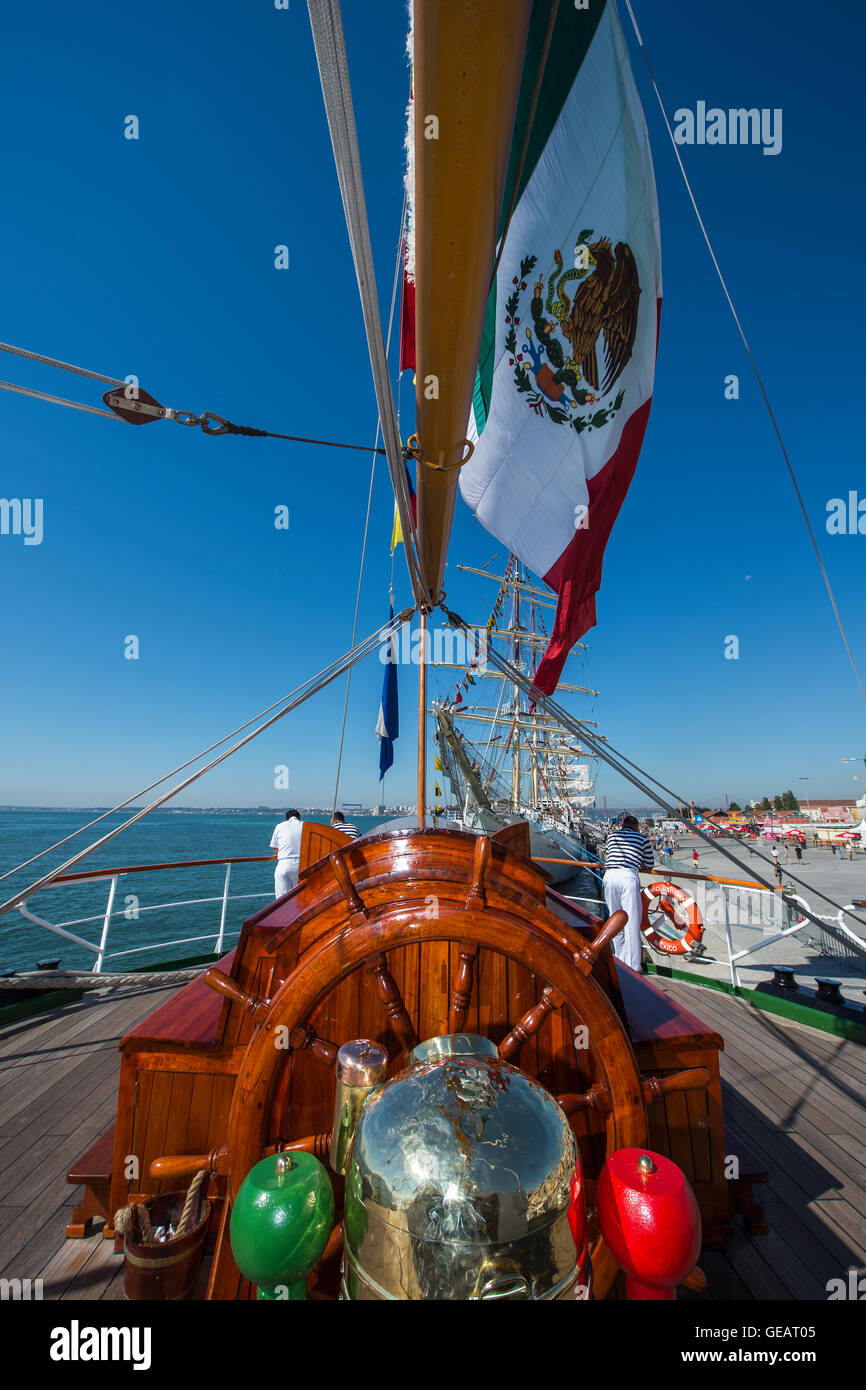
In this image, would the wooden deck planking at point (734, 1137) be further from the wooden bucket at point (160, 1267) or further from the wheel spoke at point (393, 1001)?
the wheel spoke at point (393, 1001)

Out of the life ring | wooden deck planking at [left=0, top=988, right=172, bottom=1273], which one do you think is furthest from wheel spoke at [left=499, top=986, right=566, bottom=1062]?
the life ring

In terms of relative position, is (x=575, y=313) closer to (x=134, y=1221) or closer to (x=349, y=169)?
(x=349, y=169)

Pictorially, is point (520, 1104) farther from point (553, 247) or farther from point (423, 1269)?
point (553, 247)

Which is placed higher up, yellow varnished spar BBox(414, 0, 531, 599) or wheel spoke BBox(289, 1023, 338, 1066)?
yellow varnished spar BBox(414, 0, 531, 599)

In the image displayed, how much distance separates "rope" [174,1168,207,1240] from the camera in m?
1.63

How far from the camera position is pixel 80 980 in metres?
4.32

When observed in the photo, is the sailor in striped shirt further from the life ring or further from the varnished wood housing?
the varnished wood housing

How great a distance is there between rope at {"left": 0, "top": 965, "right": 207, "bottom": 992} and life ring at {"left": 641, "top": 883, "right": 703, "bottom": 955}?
511 cm

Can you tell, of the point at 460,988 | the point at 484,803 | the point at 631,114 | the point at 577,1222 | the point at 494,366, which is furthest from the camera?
the point at 484,803

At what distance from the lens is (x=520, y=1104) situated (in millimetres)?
1139

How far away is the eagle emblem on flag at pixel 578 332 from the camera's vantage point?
9.24 ft

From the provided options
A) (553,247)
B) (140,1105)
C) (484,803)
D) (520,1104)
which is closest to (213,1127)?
(140,1105)

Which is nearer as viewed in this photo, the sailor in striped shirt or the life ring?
the sailor in striped shirt

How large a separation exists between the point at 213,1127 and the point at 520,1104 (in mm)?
1367
